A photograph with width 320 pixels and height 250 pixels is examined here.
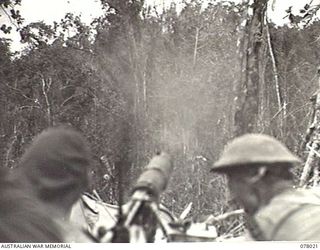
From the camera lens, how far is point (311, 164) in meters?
1.55

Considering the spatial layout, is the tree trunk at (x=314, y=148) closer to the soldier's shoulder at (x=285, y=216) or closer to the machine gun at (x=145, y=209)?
the soldier's shoulder at (x=285, y=216)

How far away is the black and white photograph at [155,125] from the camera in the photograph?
1.50 meters

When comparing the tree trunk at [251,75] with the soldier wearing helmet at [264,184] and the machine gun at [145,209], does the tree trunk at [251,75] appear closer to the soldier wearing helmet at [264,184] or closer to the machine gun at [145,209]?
the soldier wearing helmet at [264,184]

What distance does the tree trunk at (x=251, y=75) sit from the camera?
153 cm

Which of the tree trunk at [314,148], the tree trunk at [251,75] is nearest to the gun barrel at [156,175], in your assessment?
the tree trunk at [251,75]

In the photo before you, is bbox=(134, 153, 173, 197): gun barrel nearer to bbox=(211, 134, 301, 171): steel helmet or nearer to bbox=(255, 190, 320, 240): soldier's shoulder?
bbox=(211, 134, 301, 171): steel helmet

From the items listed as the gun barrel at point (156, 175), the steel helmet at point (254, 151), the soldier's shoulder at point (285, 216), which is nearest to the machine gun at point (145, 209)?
the gun barrel at point (156, 175)

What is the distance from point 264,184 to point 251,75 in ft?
0.76

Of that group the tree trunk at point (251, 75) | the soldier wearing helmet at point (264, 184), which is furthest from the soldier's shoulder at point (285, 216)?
the tree trunk at point (251, 75)

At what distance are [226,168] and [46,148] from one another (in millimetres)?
367

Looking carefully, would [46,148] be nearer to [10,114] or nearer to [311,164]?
[10,114]

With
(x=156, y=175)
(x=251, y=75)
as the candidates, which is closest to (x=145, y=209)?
(x=156, y=175)

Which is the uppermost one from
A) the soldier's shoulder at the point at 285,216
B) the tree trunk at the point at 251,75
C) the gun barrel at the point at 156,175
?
the tree trunk at the point at 251,75

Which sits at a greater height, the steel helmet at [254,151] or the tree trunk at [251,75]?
the tree trunk at [251,75]
